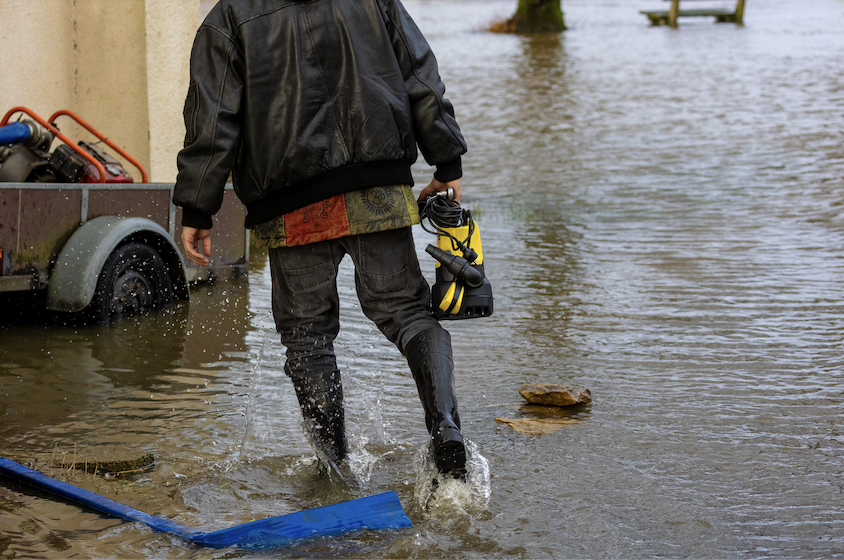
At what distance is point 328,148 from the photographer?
2846mm

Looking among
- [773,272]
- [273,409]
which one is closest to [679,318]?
[773,272]

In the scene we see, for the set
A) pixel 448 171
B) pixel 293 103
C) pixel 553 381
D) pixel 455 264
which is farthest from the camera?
pixel 553 381

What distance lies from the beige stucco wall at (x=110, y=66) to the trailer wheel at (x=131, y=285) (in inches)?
73.9

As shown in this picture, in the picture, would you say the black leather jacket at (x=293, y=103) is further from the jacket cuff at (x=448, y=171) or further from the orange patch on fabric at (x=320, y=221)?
the jacket cuff at (x=448, y=171)

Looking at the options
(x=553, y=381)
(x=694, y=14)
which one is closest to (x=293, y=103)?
(x=553, y=381)

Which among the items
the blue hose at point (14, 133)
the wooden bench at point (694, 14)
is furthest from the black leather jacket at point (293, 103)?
the wooden bench at point (694, 14)

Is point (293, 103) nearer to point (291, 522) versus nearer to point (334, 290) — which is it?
point (334, 290)

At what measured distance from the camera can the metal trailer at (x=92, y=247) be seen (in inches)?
192

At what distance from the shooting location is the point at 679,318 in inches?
208

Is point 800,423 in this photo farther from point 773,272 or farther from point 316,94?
point 773,272

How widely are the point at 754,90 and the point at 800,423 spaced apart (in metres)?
14.6

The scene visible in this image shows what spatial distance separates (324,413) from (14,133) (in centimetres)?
327

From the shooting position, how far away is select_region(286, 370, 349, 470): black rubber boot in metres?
3.08

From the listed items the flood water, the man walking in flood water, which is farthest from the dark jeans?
the flood water
